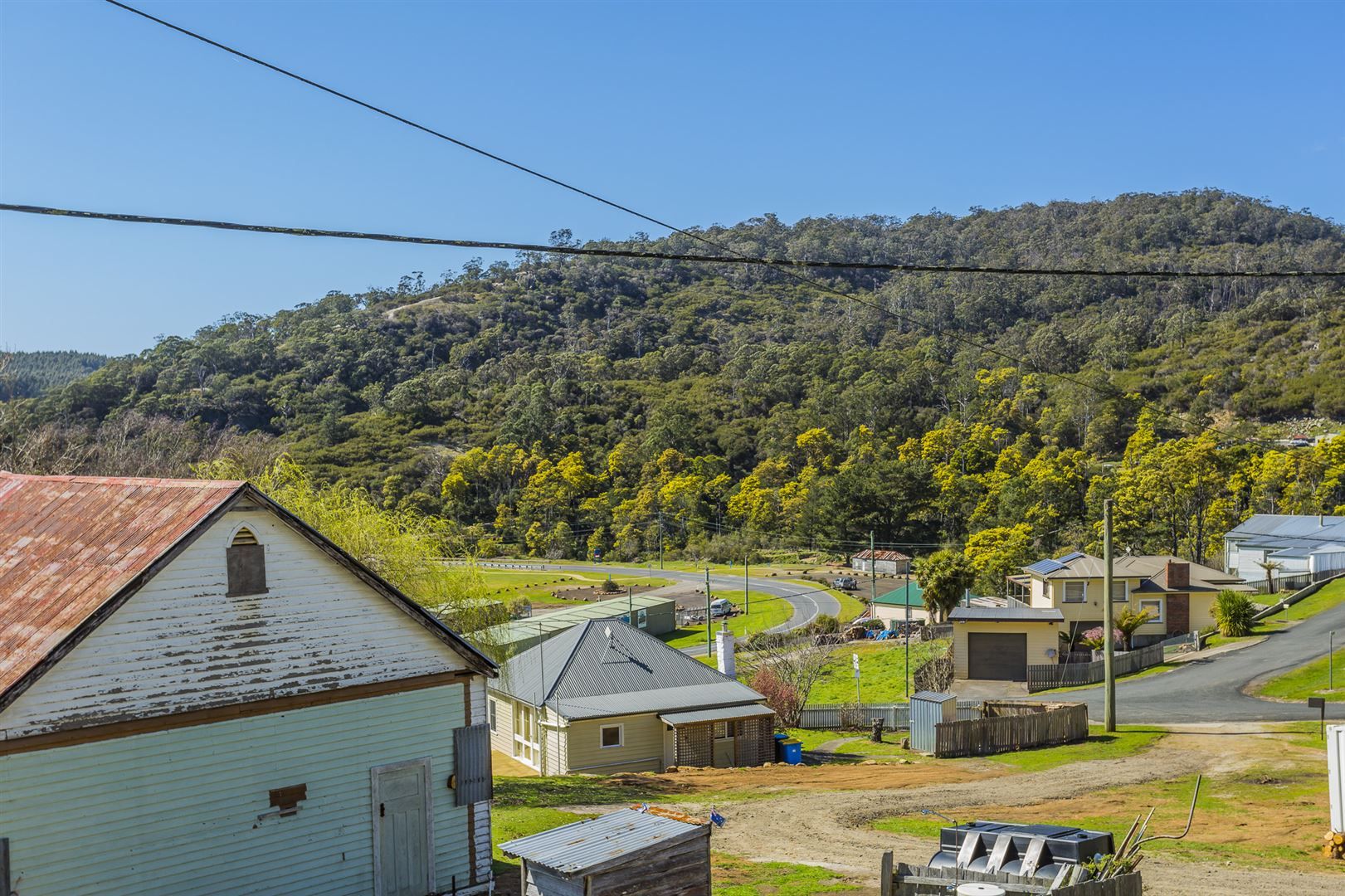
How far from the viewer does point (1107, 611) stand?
3522 cm

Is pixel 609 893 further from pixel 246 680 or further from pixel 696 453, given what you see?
pixel 696 453

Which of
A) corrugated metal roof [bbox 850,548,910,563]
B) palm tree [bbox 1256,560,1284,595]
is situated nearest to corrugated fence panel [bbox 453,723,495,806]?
palm tree [bbox 1256,560,1284,595]

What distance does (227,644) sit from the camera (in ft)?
47.8

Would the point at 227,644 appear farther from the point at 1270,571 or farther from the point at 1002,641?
the point at 1270,571

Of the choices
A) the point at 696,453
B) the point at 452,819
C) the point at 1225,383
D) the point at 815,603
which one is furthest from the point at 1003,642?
the point at 1225,383

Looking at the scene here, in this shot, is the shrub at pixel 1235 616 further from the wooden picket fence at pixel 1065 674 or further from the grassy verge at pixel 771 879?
the grassy verge at pixel 771 879

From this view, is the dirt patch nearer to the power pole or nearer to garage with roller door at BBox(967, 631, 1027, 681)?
garage with roller door at BBox(967, 631, 1027, 681)

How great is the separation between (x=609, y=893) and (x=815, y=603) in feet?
227

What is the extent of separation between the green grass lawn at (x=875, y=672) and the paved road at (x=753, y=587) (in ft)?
29.0

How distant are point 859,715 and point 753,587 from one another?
48489mm

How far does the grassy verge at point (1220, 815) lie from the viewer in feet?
65.6

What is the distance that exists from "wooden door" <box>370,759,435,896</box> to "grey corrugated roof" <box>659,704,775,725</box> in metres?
17.1

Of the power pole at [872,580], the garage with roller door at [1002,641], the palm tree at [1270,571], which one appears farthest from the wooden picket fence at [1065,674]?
the power pole at [872,580]

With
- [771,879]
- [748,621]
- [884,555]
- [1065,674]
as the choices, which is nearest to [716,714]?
[771,879]
